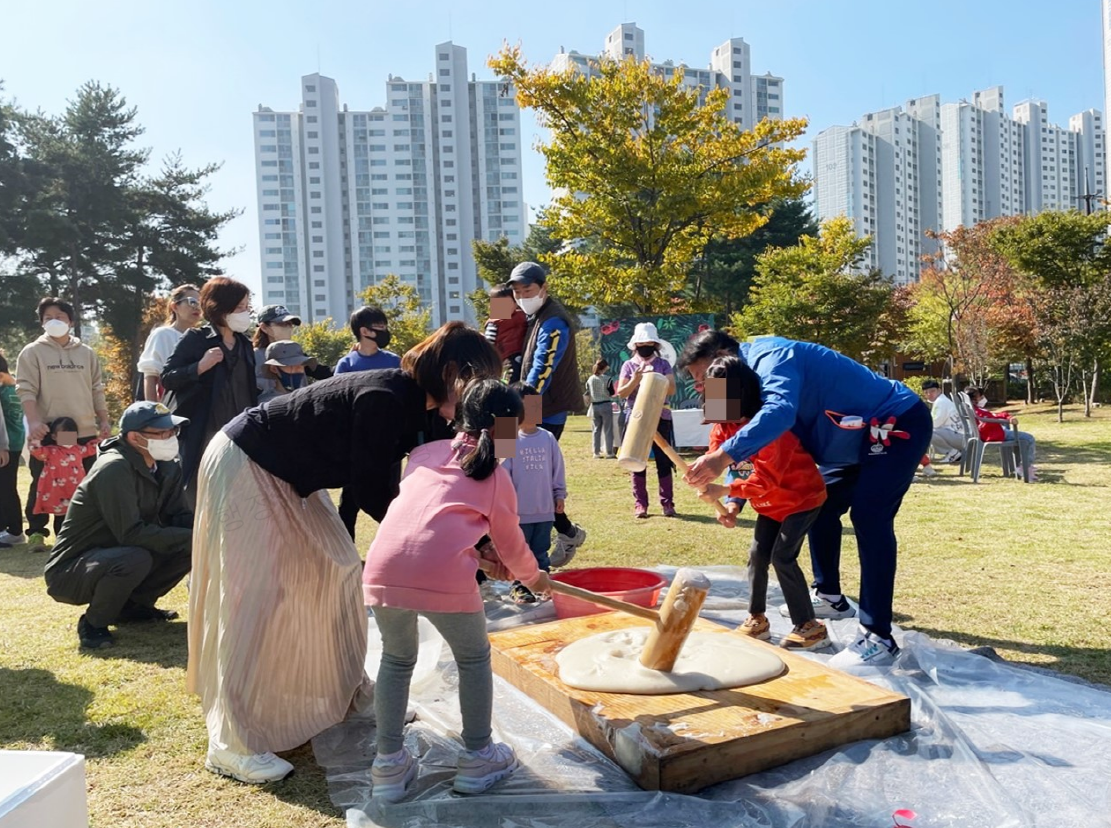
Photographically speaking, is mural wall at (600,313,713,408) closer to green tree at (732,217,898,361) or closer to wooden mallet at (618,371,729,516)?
green tree at (732,217,898,361)

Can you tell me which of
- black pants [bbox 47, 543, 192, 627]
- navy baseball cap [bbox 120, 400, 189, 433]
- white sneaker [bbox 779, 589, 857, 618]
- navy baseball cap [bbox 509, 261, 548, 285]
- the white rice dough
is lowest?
white sneaker [bbox 779, 589, 857, 618]

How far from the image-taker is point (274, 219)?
86250 mm

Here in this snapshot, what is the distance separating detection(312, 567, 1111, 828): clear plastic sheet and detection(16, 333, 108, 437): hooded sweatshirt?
4.96 meters

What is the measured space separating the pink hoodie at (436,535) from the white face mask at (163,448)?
2312 millimetres

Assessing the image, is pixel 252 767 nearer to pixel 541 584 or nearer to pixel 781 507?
pixel 541 584

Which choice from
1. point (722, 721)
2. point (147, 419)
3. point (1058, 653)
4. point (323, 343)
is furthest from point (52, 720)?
point (323, 343)

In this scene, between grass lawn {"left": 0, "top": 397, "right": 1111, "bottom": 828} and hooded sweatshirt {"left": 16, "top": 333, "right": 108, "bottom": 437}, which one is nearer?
grass lawn {"left": 0, "top": 397, "right": 1111, "bottom": 828}

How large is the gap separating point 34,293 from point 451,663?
28.3m

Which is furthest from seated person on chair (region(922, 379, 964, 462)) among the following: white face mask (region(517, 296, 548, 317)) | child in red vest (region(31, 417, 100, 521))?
child in red vest (region(31, 417, 100, 521))

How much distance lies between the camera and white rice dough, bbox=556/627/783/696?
3016 millimetres

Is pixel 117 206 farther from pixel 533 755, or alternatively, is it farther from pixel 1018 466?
pixel 533 755

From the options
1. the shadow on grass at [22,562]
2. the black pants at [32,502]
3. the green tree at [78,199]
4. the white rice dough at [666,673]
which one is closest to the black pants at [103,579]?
the shadow on grass at [22,562]

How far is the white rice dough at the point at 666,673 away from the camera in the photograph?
119 inches

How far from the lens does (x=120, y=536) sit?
429cm
